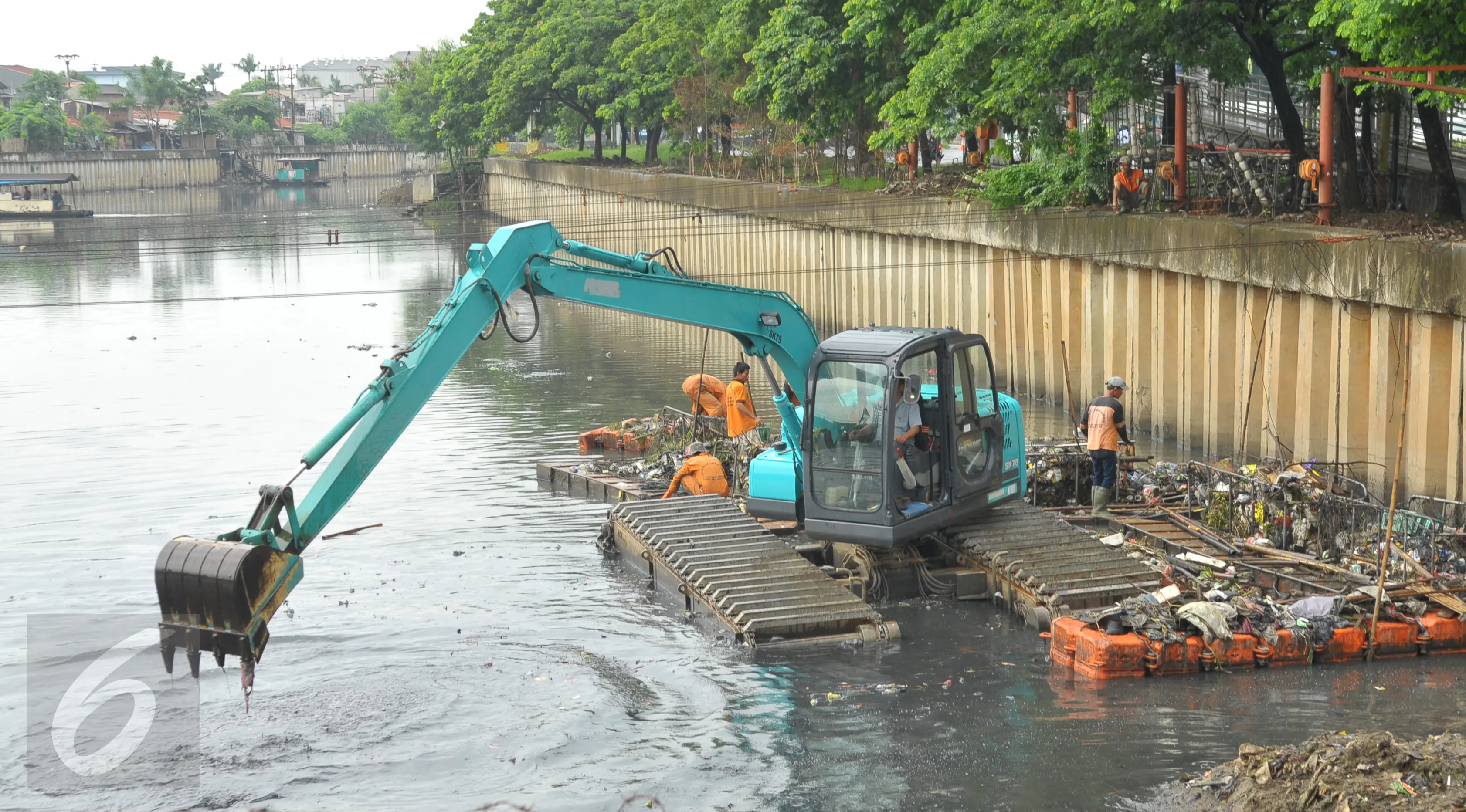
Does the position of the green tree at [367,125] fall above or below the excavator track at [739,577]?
above

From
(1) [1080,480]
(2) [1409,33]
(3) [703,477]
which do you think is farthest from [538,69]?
(2) [1409,33]

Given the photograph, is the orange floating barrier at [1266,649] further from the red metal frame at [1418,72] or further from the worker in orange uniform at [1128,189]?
the worker in orange uniform at [1128,189]

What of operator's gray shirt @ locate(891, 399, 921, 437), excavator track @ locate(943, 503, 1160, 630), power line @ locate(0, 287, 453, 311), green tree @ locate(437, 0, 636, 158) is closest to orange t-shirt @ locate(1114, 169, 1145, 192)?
excavator track @ locate(943, 503, 1160, 630)

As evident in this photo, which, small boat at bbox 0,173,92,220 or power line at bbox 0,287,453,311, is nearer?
power line at bbox 0,287,453,311

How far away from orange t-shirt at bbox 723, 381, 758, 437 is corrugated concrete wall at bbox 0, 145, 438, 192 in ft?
313

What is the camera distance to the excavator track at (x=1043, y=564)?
15.0m

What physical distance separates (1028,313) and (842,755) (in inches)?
713

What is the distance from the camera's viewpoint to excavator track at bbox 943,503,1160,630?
1495cm

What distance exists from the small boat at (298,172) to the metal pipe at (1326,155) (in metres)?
130

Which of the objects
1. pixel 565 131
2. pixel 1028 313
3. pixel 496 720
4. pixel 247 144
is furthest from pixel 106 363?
pixel 247 144

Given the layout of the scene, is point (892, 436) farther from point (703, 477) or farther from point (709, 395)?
point (709, 395)

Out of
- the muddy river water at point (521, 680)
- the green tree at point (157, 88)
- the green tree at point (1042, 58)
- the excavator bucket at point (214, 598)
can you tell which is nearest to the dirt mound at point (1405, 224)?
the green tree at point (1042, 58)

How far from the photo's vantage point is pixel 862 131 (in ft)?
136

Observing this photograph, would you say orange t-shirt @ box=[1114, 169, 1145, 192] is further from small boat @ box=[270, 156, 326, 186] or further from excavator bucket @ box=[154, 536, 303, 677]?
small boat @ box=[270, 156, 326, 186]
